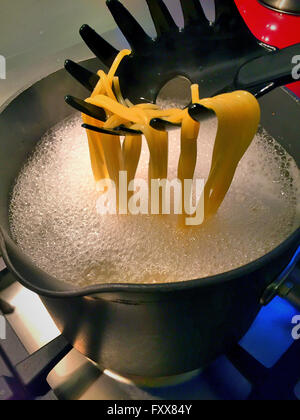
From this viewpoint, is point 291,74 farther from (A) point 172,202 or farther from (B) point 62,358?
(B) point 62,358

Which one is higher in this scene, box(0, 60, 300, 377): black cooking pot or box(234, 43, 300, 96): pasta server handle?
box(234, 43, 300, 96): pasta server handle

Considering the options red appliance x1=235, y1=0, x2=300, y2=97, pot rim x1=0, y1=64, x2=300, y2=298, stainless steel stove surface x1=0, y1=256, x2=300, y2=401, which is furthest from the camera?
red appliance x1=235, y1=0, x2=300, y2=97

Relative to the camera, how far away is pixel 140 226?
0.63m

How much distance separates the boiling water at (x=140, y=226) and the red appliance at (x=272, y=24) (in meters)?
0.28

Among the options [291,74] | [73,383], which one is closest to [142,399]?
[73,383]

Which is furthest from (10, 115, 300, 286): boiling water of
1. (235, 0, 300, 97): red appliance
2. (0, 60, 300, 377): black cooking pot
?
(235, 0, 300, 97): red appliance

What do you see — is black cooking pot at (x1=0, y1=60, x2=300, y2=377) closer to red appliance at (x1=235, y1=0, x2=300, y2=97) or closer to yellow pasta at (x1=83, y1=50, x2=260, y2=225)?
yellow pasta at (x1=83, y1=50, x2=260, y2=225)

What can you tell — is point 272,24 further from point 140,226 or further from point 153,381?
point 153,381

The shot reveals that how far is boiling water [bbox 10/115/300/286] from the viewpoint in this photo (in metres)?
0.60

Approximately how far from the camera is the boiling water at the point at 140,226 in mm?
601

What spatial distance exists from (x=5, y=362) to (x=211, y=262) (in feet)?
1.27

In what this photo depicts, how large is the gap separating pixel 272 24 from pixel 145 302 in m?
0.74

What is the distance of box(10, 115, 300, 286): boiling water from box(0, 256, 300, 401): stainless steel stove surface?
173 millimetres

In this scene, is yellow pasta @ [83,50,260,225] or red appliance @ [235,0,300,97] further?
red appliance @ [235,0,300,97]
